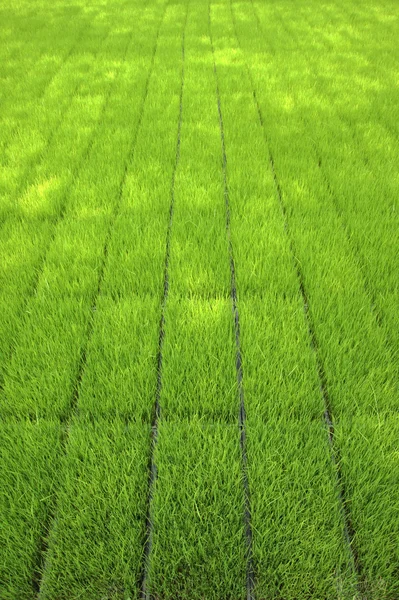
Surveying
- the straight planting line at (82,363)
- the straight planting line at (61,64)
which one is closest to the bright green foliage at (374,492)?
the straight planting line at (82,363)

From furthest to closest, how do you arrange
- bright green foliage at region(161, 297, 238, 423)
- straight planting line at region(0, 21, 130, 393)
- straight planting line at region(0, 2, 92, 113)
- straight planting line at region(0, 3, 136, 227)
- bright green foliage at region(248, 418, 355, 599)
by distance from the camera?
straight planting line at region(0, 2, 92, 113), straight planting line at region(0, 3, 136, 227), straight planting line at region(0, 21, 130, 393), bright green foliage at region(161, 297, 238, 423), bright green foliage at region(248, 418, 355, 599)

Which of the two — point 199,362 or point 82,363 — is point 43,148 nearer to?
point 82,363

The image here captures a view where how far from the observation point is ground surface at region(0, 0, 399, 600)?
1185 millimetres

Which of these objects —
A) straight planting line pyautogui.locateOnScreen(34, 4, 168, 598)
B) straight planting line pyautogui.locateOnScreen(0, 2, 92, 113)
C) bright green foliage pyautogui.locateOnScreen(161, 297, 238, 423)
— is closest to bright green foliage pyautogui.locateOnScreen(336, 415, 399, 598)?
bright green foliage pyautogui.locateOnScreen(161, 297, 238, 423)

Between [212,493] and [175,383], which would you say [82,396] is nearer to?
[175,383]

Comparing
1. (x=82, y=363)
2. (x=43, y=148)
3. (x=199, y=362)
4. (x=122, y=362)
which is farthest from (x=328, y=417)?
(x=43, y=148)

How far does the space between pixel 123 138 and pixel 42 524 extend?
9.02ft

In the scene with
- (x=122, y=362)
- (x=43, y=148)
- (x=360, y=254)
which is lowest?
(x=122, y=362)

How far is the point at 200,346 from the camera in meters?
1.72

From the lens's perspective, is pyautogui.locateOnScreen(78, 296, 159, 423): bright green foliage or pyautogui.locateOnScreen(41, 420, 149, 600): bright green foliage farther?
pyautogui.locateOnScreen(78, 296, 159, 423): bright green foliage

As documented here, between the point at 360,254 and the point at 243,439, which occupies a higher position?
the point at 360,254

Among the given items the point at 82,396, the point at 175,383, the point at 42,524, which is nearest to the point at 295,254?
the point at 175,383

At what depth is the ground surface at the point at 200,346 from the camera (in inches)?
46.6

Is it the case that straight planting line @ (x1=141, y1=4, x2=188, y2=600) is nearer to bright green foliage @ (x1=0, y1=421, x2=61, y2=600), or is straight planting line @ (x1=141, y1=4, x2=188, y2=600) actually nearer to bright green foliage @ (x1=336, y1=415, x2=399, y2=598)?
bright green foliage @ (x1=0, y1=421, x2=61, y2=600)
